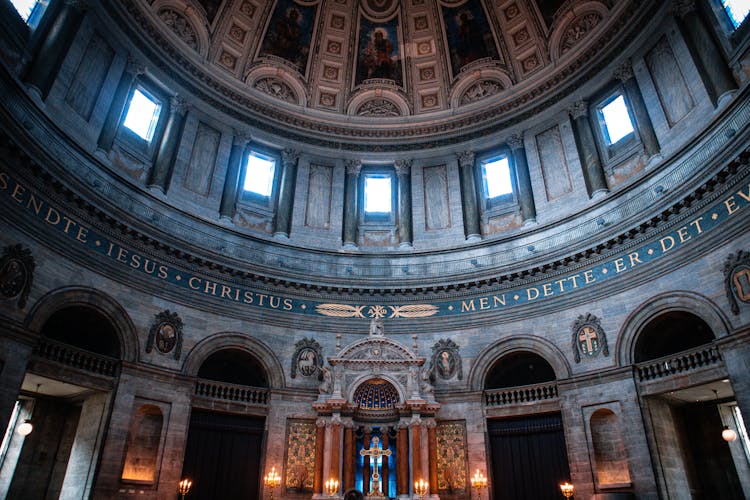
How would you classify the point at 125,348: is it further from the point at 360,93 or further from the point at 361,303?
the point at 360,93

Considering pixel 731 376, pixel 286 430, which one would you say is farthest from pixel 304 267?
pixel 731 376

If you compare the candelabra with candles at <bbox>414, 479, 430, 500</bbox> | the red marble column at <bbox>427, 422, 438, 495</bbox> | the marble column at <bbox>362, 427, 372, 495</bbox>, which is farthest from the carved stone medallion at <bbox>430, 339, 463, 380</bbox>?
the candelabra with candles at <bbox>414, 479, 430, 500</bbox>

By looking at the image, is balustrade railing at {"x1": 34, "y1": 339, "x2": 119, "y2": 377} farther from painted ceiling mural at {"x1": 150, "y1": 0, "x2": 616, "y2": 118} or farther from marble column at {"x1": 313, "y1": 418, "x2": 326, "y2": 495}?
painted ceiling mural at {"x1": 150, "y1": 0, "x2": 616, "y2": 118}

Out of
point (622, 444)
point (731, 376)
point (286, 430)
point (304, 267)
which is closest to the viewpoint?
point (731, 376)

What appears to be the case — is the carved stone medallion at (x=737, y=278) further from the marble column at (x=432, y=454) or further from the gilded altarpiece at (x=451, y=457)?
the marble column at (x=432, y=454)

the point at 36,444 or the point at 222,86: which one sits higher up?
the point at 222,86

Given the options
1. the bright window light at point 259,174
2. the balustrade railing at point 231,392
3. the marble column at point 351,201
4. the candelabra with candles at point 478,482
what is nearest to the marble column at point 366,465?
the candelabra with candles at point 478,482

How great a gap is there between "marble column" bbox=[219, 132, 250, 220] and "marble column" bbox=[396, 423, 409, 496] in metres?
12.4

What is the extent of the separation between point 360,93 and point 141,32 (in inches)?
471

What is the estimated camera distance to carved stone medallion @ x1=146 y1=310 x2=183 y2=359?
2056 cm

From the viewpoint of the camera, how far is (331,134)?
2920 centimetres

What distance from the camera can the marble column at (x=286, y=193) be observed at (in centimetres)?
2642

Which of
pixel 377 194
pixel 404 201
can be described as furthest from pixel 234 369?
pixel 404 201

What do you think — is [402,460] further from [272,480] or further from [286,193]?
[286,193]
